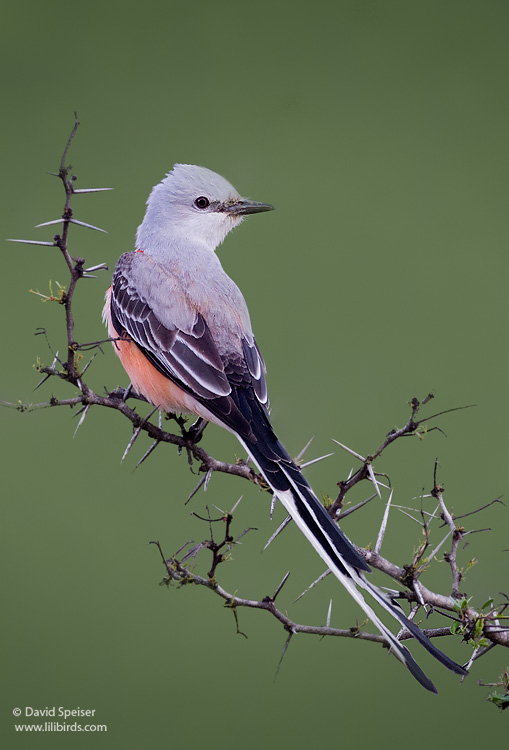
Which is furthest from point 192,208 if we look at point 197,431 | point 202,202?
point 197,431

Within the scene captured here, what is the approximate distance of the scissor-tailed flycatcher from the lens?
220 centimetres

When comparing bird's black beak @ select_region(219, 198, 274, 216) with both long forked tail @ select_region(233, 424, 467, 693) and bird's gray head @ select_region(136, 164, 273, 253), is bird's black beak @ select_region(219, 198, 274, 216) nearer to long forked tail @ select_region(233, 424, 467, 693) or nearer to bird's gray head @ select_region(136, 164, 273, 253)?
bird's gray head @ select_region(136, 164, 273, 253)

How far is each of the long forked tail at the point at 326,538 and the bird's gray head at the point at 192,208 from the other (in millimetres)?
926

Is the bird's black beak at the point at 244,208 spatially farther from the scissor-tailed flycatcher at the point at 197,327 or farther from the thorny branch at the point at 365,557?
the thorny branch at the point at 365,557

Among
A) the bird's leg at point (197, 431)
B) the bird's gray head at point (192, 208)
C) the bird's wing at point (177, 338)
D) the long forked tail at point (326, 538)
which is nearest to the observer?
the long forked tail at point (326, 538)

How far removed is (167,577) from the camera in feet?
5.90

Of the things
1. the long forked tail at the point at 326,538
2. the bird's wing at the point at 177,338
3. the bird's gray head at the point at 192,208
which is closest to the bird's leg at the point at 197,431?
the bird's wing at the point at 177,338

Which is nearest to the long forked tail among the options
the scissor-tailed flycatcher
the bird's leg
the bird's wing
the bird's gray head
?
the scissor-tailed flycatcher

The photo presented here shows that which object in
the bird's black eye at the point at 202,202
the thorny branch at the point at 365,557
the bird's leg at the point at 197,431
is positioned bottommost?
the thorny branch at the point at 365,557

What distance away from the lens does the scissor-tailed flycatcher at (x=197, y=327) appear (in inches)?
86.7

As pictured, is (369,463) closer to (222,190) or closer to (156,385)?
(156,385)

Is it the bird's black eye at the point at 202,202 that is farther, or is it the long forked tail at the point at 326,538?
the bird's black eye at the point at 202,202

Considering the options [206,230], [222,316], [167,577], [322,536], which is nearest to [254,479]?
[322,536]

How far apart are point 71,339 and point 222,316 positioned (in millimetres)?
701
